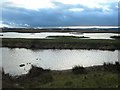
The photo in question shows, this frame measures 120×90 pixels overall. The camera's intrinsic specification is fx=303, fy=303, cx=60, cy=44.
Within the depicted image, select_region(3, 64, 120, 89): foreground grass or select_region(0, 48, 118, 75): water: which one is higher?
select_region(3, 64, 120, 89): foreground grass

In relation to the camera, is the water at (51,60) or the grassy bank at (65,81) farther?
the water at (51,60)

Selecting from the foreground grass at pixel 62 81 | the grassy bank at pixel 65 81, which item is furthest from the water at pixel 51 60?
the foreground grass at pixel 62 81

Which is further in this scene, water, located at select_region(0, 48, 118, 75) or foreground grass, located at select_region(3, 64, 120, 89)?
water, located at select_region(0, 48, 118, 75)

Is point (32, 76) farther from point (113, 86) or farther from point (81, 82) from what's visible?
point (113, 86)

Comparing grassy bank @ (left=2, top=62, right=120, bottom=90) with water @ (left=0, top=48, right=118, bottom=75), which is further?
water @ (left=0, top=48, right=118, bottom=75)

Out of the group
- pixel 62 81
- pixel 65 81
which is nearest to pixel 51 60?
pixel 62 81

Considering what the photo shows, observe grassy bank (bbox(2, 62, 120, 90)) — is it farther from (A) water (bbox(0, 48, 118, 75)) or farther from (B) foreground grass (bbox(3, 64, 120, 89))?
(A) water (bbox(0, 48, 118, 75))

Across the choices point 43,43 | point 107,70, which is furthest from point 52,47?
point 107,70

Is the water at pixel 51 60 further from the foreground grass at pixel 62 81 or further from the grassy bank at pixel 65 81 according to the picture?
the foreground grass at pixel 62 81

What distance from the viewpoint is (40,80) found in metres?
22.9

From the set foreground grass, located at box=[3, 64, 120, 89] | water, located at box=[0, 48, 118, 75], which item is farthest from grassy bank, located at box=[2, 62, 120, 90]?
water, located at box=[0, 48, 118, 75]

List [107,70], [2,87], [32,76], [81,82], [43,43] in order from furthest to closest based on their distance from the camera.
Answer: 1. [43,43]
2. [107,70]
3. [32,76]
4. [81,82]
5. [2,87]

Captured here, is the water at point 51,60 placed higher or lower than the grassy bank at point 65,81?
lower

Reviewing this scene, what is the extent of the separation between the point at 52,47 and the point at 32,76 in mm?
45331
